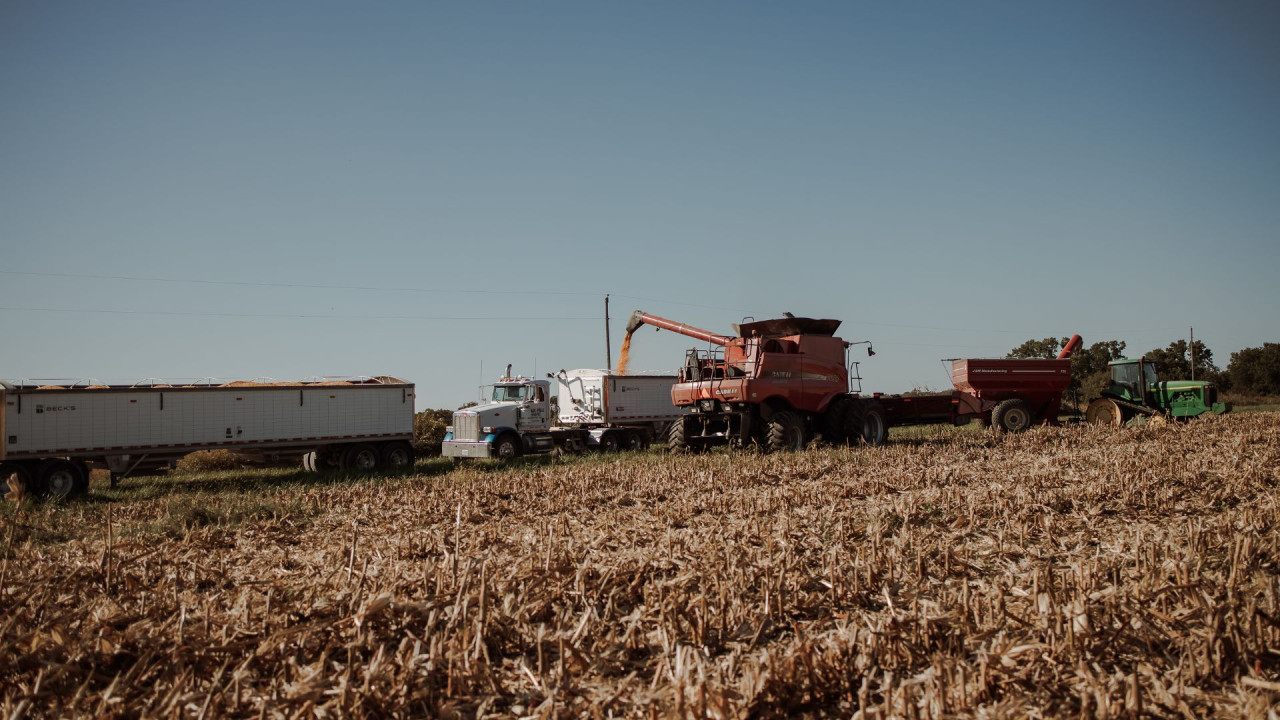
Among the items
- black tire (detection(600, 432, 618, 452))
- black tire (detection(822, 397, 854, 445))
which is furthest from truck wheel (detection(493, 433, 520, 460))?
black tire (detection(822, 397, 854, 445))

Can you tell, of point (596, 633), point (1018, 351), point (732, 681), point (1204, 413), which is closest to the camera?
point (732, 681)

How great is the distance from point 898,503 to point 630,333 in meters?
20.8

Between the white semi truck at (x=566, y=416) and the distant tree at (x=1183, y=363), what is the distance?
45.6m

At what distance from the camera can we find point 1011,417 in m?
23.7

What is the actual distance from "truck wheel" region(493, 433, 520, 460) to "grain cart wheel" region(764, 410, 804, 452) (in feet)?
25.9

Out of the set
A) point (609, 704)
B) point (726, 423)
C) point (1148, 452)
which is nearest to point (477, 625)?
point (609, 704)

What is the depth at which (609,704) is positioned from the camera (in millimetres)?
3441

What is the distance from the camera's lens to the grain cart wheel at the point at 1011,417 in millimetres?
23547

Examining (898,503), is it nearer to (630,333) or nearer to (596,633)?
(596,633)

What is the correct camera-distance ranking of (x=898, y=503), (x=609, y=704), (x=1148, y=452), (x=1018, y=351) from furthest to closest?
1. (x=1018, y=351)
2. (x=1148, y=452)
3. (x=898, y=503)
4. (x=609, y=704)

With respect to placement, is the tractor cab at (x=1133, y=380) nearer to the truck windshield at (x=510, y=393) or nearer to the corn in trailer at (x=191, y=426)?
the truck windshield at (x=510, y=393)

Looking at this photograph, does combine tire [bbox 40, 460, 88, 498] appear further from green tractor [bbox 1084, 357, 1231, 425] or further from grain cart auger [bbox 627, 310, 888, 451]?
green tractor [bbox 1084, 357, 1231, 425]

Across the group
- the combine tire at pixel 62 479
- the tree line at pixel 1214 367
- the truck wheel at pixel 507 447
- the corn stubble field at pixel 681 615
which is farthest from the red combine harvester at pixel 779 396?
the tree line at pixel 1214 367

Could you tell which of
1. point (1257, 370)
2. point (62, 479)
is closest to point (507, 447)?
point (62, 479)
